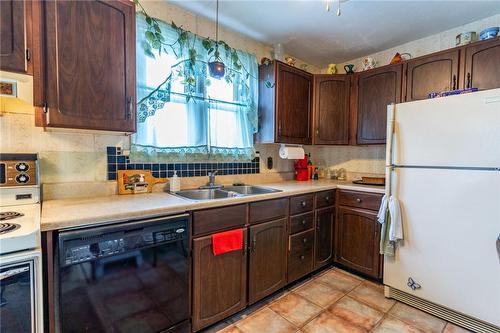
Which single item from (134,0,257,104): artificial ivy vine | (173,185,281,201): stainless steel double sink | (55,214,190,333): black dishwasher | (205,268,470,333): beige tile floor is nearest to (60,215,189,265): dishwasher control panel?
(55,214,190,333): black dishwasher

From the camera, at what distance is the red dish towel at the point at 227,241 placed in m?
1.59

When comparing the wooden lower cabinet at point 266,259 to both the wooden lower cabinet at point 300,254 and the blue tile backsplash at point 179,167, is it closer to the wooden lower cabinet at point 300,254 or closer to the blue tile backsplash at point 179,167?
the wooden lower cabinet at point 300,254

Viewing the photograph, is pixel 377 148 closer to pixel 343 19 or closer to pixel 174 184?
pixel 343 19

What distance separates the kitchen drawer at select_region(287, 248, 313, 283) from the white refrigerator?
0.65m

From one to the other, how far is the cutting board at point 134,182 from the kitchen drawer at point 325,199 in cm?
145

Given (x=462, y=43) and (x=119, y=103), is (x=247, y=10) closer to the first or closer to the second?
(x=119, y=103)

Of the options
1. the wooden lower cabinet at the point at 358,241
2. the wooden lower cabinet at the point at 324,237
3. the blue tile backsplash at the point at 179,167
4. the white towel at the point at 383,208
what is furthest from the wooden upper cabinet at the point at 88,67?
the wooden lower cabinet at the point at 358,241

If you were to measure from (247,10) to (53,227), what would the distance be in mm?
1990

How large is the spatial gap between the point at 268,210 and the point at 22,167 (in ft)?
5.02

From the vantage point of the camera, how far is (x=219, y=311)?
64.6 inches

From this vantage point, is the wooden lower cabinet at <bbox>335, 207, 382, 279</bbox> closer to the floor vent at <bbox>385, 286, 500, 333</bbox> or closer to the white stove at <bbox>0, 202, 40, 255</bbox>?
the floor vent at <bbox>385, 286, 500, 333</bbox>

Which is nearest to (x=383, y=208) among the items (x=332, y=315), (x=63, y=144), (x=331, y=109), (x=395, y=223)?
(x=395, y=223)

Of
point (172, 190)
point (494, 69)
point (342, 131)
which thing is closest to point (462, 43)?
point (494, 69)

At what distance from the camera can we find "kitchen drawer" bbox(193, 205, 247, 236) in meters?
1.52
